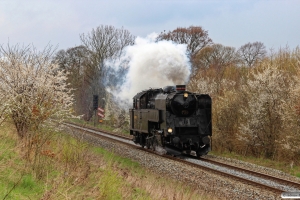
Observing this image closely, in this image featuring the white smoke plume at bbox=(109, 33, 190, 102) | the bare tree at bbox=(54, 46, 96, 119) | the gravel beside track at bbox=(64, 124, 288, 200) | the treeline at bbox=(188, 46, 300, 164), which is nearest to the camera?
the gravel beside track at bbox=(64, 124, 288, 200)

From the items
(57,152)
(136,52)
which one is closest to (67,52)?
(136,52)

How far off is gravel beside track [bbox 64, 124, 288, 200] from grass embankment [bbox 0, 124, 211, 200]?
1.74 ft

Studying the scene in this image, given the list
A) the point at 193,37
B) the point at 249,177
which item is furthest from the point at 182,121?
the point at 193,37

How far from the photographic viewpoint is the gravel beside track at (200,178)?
29.8 ft

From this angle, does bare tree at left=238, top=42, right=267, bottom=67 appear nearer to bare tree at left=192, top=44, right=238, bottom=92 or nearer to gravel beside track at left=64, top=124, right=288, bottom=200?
bare tree at left=192, top=44, right=238, bottom=92

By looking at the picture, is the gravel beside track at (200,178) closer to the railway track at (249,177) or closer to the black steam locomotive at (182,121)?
the railway track at (249,177)

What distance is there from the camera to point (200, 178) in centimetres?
1101

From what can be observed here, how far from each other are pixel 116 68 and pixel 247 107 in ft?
54.0

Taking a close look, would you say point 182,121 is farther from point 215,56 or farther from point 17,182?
point 215,56

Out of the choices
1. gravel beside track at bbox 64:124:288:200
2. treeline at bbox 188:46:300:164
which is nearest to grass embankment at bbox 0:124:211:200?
gravel beside track at bbox 64:124:288:200

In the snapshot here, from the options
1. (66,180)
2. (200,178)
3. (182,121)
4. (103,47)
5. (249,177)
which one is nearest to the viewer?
(66,180)

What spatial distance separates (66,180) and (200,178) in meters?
5.18

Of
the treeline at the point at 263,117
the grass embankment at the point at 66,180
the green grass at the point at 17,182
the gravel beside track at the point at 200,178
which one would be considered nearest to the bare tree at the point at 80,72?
the treeline at the point at 263,117

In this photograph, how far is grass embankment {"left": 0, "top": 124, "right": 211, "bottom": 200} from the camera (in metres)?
6.16
